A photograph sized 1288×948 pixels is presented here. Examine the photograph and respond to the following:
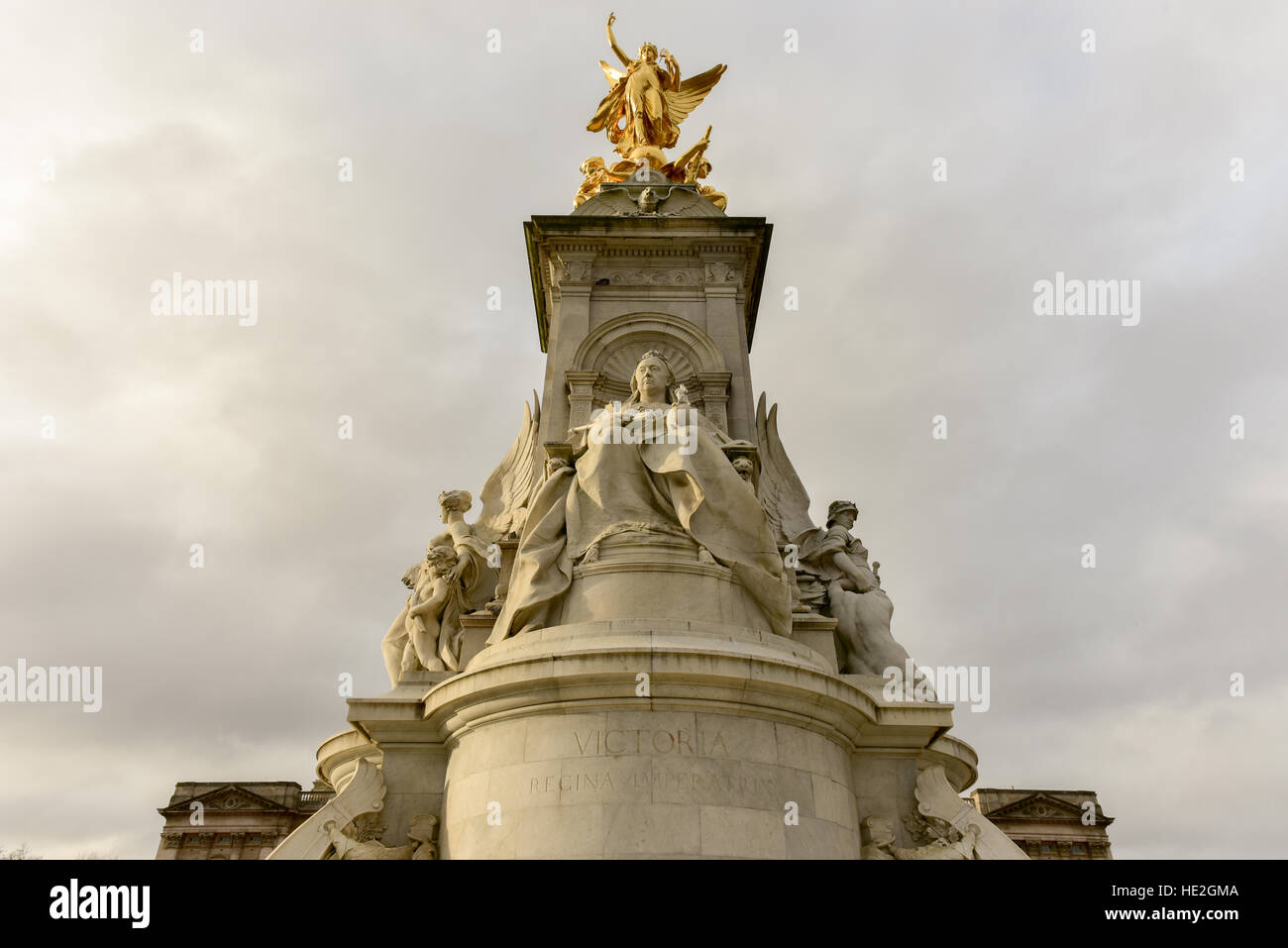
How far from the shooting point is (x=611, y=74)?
2130 centimetres

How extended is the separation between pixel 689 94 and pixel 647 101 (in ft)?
3.86

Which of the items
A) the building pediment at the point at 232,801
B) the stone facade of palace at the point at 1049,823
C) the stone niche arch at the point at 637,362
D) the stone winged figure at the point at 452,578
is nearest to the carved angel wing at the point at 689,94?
the stone niche arch at the point at 637,362

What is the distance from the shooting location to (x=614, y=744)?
9570mm

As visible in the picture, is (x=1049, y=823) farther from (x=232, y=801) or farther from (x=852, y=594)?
(x=232, y=801)

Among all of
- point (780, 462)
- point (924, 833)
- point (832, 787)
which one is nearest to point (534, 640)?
point (832, 787)

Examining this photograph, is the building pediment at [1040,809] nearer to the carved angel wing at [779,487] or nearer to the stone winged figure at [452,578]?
the carved angel wing at [779,487]

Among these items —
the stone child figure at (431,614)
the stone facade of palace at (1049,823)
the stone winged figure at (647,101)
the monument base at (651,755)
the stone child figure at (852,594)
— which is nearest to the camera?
the monument base at (651,755)

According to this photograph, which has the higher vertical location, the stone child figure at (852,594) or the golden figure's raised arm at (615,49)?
the golden figure's raised arm at (615,49)

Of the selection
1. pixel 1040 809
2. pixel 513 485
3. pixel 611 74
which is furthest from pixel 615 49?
pixel 1040 809

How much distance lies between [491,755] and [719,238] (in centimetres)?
1122

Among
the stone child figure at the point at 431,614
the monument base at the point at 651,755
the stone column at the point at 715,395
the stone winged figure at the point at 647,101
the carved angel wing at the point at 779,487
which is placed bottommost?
the monument base at the point at 651,755

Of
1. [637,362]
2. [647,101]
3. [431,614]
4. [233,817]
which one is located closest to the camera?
[431,614]

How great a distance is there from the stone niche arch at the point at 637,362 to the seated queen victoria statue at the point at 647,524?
3.16 metres

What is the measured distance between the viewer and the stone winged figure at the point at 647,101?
20406 millimetres
